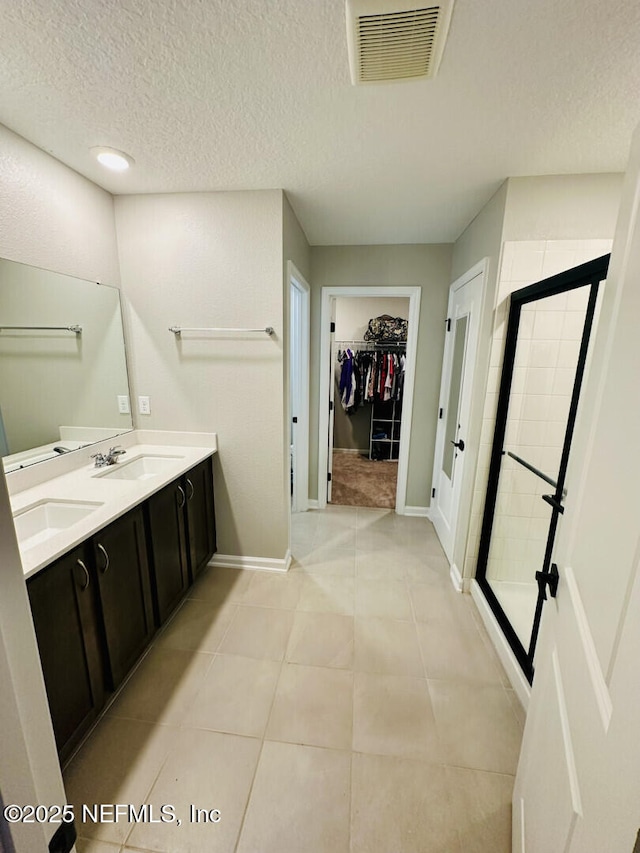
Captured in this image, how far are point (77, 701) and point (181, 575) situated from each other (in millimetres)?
764

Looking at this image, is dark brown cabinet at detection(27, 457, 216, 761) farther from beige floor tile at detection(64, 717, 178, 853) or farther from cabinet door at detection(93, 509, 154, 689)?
beige floor tile at detection(64, 717, 178, 853)

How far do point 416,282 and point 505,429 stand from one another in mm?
1599

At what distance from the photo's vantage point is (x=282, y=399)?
215 centimetres

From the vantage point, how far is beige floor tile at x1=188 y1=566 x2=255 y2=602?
7.11ft

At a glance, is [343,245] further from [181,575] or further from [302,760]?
[302,760]

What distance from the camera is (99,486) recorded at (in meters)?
1.69

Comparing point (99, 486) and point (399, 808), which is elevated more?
point (99, 486)

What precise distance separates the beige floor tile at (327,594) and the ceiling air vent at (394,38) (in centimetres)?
253

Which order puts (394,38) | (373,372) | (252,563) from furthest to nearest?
(373,372)
(252,563)
(394,38)

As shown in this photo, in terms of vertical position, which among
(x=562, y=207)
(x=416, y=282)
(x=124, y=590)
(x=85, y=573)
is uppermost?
(x=562, y=207)

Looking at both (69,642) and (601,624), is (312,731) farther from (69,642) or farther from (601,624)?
(601,624)

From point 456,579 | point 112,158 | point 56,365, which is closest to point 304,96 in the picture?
point 112,158

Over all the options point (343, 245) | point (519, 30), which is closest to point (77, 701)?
point (519, 30)

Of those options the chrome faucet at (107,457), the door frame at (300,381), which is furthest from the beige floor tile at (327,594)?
the chrome faucet at (107,457)
